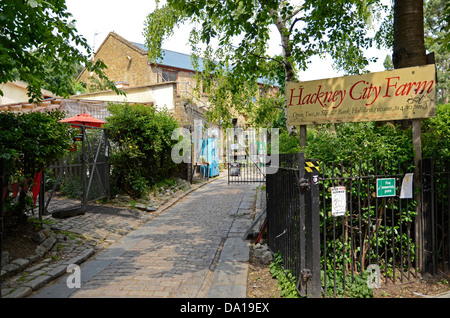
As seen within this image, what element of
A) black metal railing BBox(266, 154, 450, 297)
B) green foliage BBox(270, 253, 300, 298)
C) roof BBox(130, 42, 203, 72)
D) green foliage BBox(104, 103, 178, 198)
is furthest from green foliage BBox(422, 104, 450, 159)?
roof BBox(130, 42, 203, 72)

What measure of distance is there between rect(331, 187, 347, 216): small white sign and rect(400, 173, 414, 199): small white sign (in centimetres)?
96

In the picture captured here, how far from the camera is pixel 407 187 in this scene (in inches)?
174

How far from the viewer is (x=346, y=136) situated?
4.63 meters

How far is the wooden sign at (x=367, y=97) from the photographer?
14.2 ft

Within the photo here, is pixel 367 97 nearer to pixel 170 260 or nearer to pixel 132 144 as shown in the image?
pixel 170 260

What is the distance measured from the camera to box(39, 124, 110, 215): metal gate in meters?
8.24

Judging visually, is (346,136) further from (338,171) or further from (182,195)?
(182,195)

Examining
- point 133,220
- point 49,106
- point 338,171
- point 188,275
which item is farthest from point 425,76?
point 49,106

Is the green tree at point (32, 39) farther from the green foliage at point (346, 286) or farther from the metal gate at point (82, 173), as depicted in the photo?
the green foliage at point (346, 286)

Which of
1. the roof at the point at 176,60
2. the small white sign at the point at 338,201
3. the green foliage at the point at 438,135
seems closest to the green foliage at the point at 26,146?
the small white sign at the point at 338,201

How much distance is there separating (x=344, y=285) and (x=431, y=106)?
8.84 ft

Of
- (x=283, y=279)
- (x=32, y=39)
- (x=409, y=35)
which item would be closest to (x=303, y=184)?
(x=283, y=279)

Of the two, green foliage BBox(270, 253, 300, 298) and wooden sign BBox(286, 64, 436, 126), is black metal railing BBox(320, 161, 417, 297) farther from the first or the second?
wooden sign BBox(286, 64, 436, 126)

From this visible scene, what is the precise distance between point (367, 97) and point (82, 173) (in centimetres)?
732
